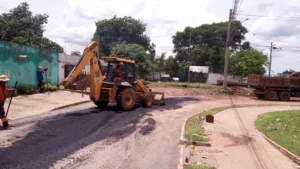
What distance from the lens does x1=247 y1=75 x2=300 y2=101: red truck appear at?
25469 millimetres

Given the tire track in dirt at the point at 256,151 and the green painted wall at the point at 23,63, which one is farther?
the green painted wall at the point at 23,63

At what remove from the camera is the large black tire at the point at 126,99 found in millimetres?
13031

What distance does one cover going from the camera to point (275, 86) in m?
25.6

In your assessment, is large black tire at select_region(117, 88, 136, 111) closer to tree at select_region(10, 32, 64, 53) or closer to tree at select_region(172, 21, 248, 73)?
tree at select_region(10, 32, 64, 53)

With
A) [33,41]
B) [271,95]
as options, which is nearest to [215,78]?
[271,95]

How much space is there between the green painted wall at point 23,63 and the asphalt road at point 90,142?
6.45 m

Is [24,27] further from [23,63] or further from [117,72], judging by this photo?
[117,72]

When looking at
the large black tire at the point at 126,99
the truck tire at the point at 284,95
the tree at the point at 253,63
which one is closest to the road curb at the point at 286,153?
the large black tire at the point at 126,99

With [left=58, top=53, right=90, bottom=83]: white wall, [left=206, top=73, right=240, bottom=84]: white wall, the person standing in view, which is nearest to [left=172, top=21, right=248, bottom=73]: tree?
[left=206, top=73, right=240, bottom=84]: white wall

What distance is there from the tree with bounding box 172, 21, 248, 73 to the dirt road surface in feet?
143

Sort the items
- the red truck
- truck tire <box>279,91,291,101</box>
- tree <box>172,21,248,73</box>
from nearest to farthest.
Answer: the red truck → truck tire <box>279,91,291,101</box> → tree <box>172,21,248,73</box>

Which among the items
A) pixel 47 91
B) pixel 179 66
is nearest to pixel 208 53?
pixel 179 66

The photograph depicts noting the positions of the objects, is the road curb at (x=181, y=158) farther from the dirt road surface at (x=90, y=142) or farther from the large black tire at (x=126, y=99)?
the large black tire at (x=126, y=99)

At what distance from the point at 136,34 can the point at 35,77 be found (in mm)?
32761
